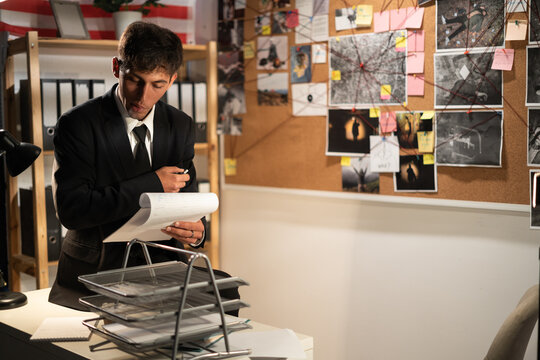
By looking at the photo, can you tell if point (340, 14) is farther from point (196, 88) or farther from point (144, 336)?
point (144, 336)

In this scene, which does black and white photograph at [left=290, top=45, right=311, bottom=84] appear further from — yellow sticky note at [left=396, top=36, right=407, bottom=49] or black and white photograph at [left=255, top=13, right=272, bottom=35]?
yellow sticky note at [left=396, top=36, right=407, bottom=49]

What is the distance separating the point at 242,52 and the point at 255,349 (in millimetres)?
1944

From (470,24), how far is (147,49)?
49.5 inches

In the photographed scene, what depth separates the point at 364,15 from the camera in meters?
2.63

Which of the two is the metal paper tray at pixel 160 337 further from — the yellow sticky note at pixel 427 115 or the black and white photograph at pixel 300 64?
the black and white photograph at pixel 300 64

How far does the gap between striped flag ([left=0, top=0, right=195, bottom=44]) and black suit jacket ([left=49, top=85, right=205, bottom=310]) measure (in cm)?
118

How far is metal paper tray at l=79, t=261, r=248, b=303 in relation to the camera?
1.32 metres

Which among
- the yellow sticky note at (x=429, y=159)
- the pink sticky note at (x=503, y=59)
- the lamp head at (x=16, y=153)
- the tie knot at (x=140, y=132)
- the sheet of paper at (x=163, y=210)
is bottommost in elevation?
the sheet of paper at (x=163, y=210)

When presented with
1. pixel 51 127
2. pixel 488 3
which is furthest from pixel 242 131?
pixel 488 3

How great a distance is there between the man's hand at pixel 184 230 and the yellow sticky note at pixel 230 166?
1.36m

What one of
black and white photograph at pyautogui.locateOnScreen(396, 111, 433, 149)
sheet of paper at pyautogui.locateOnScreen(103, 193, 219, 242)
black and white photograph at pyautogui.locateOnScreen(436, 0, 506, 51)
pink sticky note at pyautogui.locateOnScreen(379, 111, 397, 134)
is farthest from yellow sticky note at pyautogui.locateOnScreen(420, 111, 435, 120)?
sheet of paper at pyautogui.locateOnScreen(103, 193, 219, 242)

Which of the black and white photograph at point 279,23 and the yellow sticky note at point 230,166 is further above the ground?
the black and white photograph at point 279,23

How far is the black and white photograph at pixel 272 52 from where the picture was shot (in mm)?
2930

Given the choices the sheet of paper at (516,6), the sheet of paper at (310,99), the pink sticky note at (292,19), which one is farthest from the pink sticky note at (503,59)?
the pink sticky note at (292,19)
